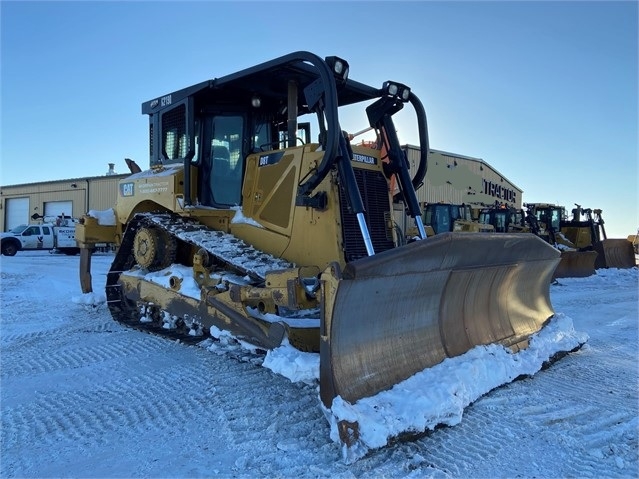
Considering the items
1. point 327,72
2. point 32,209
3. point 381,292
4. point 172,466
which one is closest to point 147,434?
point 172,466

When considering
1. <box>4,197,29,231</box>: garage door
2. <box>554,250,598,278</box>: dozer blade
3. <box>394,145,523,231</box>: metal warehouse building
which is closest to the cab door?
<box>4,197,29,231</box>: garage door

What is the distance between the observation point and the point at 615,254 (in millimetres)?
16766

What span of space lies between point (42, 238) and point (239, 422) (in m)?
25.9

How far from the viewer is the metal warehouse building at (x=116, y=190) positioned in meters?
27.3

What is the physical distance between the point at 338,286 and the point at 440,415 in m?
1.08

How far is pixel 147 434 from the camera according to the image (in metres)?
3.29

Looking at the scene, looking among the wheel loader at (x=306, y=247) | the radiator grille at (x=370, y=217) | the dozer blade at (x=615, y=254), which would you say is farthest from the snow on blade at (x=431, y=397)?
the dozer blade at (x=615, y=254)

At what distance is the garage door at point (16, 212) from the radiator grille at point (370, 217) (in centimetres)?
4250

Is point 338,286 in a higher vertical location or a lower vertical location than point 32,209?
lower

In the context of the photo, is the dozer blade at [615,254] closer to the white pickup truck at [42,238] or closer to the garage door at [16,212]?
the white pickup truck at [42,238]

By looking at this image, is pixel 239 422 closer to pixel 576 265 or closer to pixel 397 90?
pixel 397 90

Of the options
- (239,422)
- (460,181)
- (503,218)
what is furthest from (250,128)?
(460,181)

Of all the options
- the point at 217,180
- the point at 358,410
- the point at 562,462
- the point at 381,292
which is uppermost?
the point at 217,180

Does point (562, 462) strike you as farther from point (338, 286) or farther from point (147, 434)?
point (147, 434)
